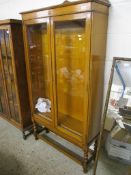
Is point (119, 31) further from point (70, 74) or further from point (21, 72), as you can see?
point (21, 72)

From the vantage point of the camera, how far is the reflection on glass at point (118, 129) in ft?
4.90

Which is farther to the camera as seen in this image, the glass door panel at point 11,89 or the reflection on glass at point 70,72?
the glass door panel at point 11,89

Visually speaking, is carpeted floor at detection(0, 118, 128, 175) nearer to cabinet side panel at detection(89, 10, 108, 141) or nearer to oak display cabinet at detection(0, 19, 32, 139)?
oak display cabinet at detection(0, 19, 32, 139)

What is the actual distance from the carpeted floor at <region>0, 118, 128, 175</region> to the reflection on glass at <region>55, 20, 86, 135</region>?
0.45 meters

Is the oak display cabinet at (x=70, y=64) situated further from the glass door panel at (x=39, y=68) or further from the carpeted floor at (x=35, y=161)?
the carpeted floor at (x=35, y=161)

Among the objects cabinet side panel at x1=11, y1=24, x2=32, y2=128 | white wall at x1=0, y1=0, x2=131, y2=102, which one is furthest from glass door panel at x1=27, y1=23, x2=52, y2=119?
white wall at x1=0, y1=0, x2=131, y2=102

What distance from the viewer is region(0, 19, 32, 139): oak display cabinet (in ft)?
6.11

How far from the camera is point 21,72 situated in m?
2.03

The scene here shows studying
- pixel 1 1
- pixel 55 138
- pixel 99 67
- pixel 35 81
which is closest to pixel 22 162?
pixel 55 138

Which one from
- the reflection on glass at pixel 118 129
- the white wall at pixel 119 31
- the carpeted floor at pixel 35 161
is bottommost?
the carpeted floor at pixel 35 161

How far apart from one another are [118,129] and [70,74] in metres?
0.84

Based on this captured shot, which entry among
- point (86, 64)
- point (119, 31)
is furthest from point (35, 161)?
point (119, 31)

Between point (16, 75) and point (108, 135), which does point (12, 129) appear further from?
point (108, 135)

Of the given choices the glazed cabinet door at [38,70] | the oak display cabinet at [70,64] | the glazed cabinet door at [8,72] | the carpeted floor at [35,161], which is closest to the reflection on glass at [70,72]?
the oak display cabinet at [70,64]
